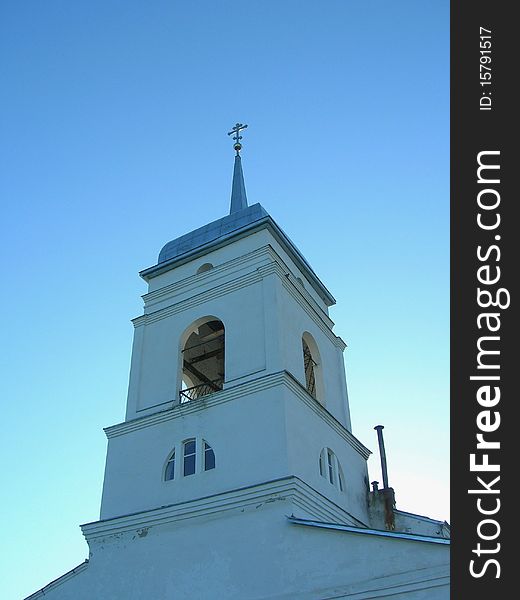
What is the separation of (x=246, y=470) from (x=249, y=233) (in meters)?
6.00

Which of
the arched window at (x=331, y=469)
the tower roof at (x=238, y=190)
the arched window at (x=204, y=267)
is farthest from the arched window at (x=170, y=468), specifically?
the tower roof at (x=238, y=190)

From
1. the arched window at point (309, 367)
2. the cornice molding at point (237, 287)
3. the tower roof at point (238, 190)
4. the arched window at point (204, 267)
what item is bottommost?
the arched window at point (309, 367)

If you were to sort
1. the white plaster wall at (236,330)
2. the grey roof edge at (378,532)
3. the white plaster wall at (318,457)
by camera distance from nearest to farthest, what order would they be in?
the grey roof edge at (378,532) < the white plaster wall at (318,457) < the white plaster wall at (236,330)

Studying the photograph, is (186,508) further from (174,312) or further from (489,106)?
(489,106)

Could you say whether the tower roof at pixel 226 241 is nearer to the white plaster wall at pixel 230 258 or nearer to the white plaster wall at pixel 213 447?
the white plaster wall at pixel 230 258

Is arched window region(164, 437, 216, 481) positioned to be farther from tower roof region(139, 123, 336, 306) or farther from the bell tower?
tower roof region(139, 123, 336, 306)

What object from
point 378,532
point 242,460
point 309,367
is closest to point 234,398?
point 242,460

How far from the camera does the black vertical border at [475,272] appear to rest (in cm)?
591

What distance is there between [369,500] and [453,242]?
32.1 feet

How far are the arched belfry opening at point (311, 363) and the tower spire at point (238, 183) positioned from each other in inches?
192

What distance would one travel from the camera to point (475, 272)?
21.9 feet

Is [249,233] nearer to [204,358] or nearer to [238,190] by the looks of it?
[204,358]

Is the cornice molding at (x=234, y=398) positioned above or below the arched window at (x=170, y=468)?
above

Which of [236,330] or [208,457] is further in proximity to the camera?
[236,330]
